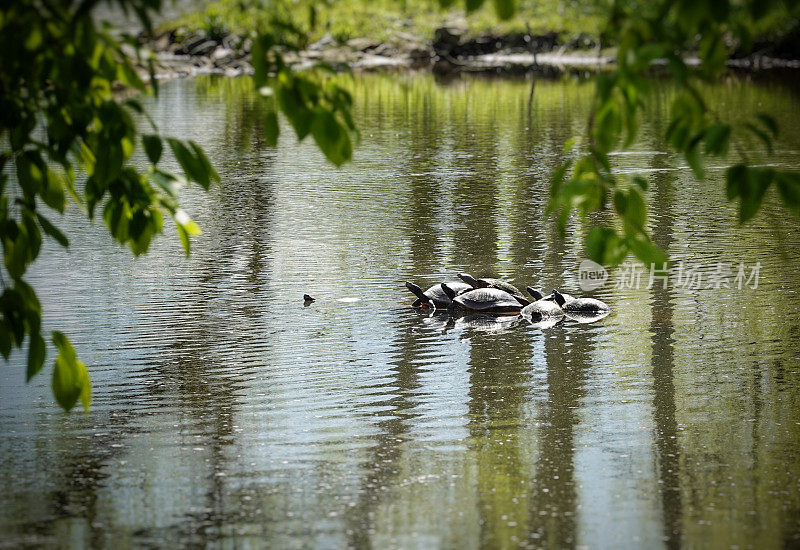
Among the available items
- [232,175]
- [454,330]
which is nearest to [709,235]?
[454,330]

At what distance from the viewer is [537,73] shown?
130 ft

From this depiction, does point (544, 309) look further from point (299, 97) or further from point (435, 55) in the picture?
point (435, 55)

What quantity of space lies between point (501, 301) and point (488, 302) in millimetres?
104

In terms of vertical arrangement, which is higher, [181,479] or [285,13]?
[285,13]

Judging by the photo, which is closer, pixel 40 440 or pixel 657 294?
pixel 40 440

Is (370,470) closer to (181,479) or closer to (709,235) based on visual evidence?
(181,479)

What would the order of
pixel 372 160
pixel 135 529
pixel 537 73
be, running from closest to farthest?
pixel 135 529
pixel 372 160
pixel 537 73

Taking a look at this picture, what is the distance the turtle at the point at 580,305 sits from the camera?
8250mm

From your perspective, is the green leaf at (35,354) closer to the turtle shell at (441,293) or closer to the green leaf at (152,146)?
the green leaf at (152,146)

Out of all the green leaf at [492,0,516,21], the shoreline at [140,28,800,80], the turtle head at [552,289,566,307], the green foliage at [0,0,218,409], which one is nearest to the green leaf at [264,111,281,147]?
the green foliage at [0,0,218,409]

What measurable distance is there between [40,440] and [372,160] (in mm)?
13160

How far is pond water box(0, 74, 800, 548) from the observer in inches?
180

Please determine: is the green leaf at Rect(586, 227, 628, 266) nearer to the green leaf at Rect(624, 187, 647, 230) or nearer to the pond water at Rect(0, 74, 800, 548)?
the green leaf at Rect(624, 187, 647, 230)

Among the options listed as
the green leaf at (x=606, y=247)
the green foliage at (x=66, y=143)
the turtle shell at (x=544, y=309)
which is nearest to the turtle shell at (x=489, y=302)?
the turtle shell at (x=544, y=309)
